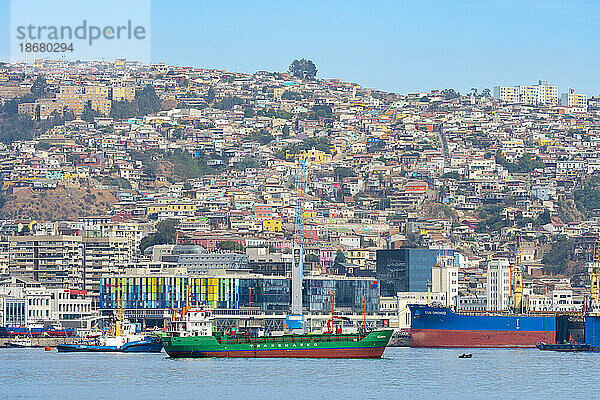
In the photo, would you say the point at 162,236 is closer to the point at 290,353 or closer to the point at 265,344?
the point at 265,344

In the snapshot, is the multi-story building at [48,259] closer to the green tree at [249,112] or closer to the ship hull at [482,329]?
the ship hull at [482,329]


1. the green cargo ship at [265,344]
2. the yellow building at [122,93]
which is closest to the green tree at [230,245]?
the green cargo ship at [265,344]

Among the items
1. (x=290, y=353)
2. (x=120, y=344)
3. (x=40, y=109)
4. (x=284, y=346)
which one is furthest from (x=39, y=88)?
(x=290, y=353)

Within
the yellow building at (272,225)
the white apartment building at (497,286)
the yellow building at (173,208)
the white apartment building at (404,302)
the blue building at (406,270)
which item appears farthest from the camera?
the yellow building at (173,208)

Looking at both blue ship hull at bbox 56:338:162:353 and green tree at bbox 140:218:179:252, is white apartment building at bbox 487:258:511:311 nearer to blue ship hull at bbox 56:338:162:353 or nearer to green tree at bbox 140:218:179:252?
blue ship hull at bbox 56:338:162:353

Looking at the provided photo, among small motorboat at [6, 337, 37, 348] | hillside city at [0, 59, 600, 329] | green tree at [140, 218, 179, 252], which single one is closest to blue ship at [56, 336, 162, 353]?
small motorboat at [6, 337, 37, 348]

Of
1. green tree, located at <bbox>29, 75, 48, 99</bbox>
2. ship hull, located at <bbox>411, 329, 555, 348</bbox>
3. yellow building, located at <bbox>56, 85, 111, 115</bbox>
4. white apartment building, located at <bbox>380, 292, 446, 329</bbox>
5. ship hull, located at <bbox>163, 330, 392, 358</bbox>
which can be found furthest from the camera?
green tree, located at <bbox>29, 75, 48, 99</bbox>

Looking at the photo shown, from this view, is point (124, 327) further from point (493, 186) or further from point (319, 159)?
point (319, 159)
